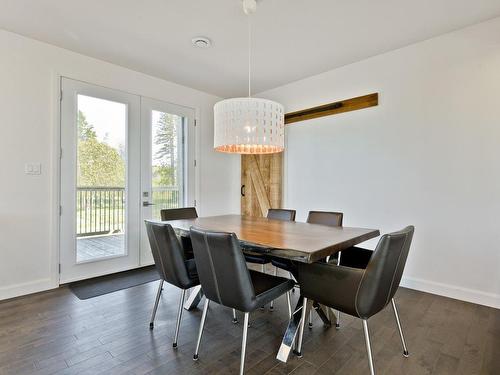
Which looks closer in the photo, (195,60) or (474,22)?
(474,22)

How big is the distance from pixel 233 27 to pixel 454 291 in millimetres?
3293

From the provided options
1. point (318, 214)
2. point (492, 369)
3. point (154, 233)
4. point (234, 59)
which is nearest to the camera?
point (492, 369)

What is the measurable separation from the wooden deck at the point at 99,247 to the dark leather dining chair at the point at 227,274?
220 cm

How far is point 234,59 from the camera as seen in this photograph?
3271mm

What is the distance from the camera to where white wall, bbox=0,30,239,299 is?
8.84 ft

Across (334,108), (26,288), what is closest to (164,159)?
(26,288)

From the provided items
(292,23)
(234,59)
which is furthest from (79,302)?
(292,23)

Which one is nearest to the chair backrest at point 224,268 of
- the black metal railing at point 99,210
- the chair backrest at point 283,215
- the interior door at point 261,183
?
the chair backrest at point 283,215

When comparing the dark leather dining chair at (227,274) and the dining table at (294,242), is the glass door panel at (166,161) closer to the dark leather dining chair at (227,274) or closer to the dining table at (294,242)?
the dining table at (294,242)

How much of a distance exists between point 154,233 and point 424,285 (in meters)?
2.73

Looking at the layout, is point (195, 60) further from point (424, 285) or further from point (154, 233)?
point (424, 285)

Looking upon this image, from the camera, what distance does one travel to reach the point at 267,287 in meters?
1.74

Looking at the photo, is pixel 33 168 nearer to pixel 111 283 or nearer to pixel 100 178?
pixel 100 178

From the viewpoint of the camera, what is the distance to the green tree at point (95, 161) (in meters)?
3.17
